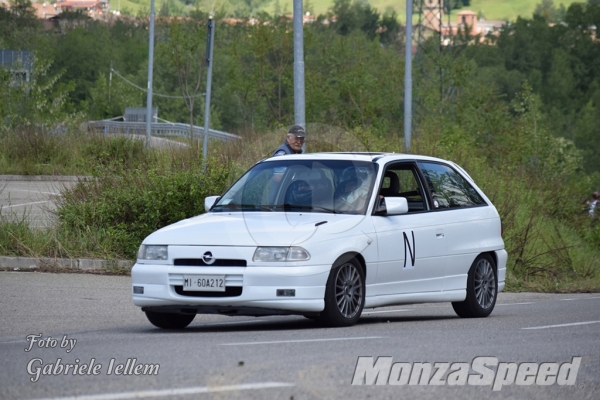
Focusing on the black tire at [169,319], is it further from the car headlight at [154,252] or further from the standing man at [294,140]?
the standing man at [294,140]

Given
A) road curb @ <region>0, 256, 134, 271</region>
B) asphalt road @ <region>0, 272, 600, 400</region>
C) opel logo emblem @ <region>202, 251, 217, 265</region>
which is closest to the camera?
asphalt road @ <region>0, 272, 600, 400</region>

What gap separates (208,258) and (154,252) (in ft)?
2.00

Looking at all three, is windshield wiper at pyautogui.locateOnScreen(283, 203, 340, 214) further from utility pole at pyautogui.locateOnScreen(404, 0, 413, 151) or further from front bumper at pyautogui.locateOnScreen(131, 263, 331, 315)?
utility pole at pyautogui.locateOnScreen(404, 0, 413, 151)

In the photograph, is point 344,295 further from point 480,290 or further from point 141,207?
point 141,207

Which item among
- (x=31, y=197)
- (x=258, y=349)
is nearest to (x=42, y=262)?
(x=258, y=349)

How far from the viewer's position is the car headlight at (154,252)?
421 inches

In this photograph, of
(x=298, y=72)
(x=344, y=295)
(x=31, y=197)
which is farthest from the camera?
(x=31, y=197)

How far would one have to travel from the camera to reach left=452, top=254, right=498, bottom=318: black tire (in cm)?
1307

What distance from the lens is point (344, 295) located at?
1092 centimetres

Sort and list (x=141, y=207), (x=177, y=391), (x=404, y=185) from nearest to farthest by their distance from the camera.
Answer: (x=177, y=391), (x=404, y=185), (x=141, y=207)

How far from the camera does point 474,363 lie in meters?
8.26

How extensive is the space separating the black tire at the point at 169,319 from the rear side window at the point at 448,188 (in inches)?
122

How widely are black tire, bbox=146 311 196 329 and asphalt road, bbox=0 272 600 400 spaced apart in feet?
0.32

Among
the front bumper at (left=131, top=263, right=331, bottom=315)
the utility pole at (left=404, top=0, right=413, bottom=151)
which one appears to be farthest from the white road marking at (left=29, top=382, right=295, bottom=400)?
the utility pole at (left=404, top=0, right=413, bottom=151)
